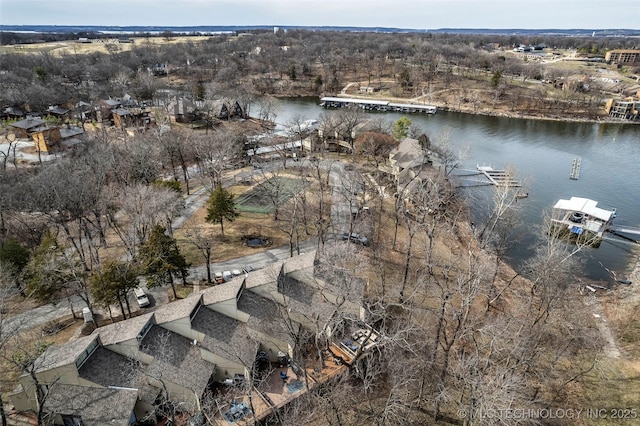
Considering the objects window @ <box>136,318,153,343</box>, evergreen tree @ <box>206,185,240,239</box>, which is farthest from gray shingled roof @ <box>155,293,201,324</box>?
evergreen tree @ <box>206,185,240,239</box>

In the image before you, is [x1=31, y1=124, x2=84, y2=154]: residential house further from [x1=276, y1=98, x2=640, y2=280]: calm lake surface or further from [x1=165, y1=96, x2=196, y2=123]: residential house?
[x1=276, y1=98, x2=640, y2=280]: calm lake surface

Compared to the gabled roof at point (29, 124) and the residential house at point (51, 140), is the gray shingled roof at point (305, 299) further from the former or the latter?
the gabled roof at point (29, 124)

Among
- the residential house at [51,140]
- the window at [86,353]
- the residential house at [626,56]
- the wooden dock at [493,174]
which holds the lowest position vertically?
the wooden dock at [493,174]

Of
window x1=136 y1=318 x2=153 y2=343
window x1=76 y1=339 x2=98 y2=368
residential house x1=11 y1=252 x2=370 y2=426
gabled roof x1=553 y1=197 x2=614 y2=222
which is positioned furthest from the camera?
gabled roof x1=553 y1=197 x2=614 y2=222

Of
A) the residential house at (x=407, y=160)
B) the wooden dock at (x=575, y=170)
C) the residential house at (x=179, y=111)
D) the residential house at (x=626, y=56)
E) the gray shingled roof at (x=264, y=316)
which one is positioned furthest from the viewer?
the residential house at (x=626, y=56)

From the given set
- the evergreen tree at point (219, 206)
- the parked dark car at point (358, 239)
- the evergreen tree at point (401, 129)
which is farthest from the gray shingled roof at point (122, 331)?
the evergreen tree at point (401, 129)

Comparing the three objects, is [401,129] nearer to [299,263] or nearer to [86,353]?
[299,263]

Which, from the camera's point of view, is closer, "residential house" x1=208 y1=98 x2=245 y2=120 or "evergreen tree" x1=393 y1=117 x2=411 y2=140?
"evergreen tree" x1=393 y1=117 x2=411 y2=140
